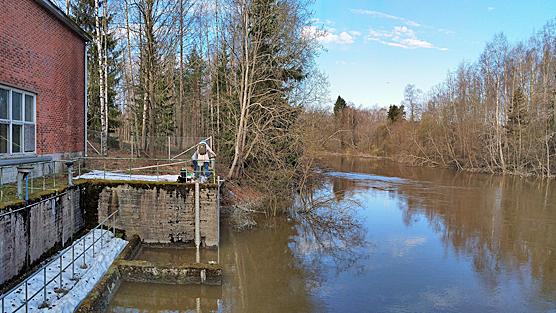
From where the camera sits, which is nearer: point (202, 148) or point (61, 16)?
point (61, 16)

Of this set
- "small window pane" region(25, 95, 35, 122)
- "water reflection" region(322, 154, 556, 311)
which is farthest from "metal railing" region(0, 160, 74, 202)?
"water reflection" region(322, 154, 556, 311)

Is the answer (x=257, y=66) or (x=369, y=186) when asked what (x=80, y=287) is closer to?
(x=257, y=66)

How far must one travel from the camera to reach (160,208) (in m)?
11.5

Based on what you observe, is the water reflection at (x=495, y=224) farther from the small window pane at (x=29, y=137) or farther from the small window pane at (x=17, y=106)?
the small window pane at (x=17, y=106)

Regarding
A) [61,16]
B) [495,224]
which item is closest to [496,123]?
[495,224]

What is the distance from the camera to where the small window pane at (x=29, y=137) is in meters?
10.2

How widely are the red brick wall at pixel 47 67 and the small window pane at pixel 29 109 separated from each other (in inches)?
7.3

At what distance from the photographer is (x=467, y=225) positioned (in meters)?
15.8

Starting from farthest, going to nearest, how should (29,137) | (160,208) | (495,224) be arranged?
(495,224) → (160,208) → (29,137)

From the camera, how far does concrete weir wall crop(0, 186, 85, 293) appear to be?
691cm

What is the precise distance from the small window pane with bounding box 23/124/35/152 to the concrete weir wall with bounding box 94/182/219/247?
2.39m

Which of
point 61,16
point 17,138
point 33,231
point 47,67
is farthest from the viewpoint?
point 61,16

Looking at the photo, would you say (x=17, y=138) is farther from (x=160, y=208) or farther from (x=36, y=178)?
(x=160, y=208)

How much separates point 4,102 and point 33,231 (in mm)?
3897
